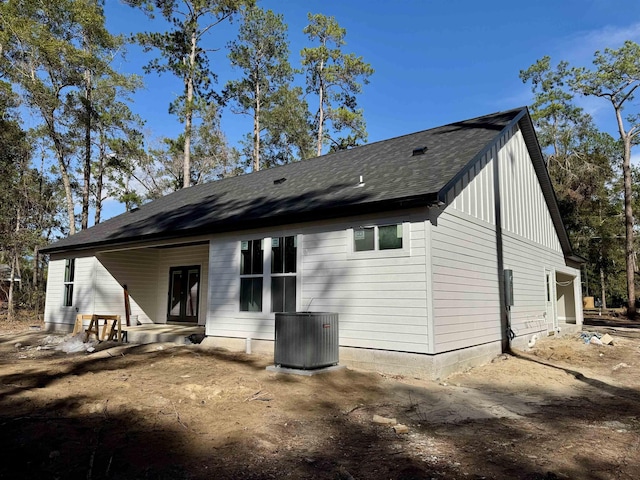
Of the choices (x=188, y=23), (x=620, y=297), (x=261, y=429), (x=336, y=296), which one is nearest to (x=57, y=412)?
(x=261, y=429)

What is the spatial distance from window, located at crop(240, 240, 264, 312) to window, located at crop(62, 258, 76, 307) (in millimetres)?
8516

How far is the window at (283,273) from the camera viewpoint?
953cm

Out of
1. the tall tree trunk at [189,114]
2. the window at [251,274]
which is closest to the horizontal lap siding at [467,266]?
the window at [251,274]

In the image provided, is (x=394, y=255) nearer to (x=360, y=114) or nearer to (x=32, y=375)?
(x=32, y=375)

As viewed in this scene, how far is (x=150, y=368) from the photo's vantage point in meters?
8.33

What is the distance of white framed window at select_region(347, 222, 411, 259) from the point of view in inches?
312

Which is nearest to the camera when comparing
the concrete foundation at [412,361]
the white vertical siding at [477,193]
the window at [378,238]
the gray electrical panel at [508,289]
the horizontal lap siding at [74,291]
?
the concrete foundation at [412,361]

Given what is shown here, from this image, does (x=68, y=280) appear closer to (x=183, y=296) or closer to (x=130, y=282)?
(x=130, y=282)

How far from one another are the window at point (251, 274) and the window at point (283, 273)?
0.40 m

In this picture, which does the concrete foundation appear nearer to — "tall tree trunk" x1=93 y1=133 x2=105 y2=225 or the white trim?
the white trim

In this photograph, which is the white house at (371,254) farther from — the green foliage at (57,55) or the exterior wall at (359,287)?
the green foliage at (57,55)

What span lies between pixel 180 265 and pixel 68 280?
Result: 4.11 metres

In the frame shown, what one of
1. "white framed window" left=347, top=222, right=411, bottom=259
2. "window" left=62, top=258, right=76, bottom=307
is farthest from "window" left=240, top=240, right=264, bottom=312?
"window" left=62, top=258, right=76, bottom=307

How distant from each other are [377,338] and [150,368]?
14.1ft
